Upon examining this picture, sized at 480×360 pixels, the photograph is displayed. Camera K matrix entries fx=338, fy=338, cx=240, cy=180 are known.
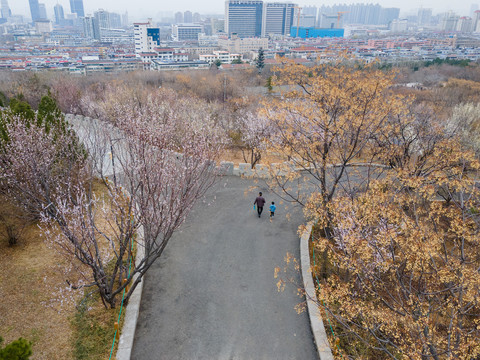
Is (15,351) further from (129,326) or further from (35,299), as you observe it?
(35,299)

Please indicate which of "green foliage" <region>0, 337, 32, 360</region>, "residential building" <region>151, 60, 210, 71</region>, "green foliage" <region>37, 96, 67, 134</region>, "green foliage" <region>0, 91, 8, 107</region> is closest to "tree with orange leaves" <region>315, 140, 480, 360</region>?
"green foliage" <region>0, 337, 32, 360</region>

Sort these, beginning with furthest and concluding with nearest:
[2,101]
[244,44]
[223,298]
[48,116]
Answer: [244,44]
[2,101]
[48,116]
[223,298]

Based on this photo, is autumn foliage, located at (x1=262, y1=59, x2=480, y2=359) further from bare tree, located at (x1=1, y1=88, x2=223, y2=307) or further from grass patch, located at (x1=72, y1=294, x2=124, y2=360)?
grass patch, located at (x1=72, y1=294, x2=124, y2=360)

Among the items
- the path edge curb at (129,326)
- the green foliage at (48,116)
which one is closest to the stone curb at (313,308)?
the path edge curb at (129,326)

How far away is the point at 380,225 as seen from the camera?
10.9 m

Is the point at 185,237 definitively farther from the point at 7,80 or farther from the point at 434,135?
the point at 7,80

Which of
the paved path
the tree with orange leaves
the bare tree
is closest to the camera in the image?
the tree with orange leaves

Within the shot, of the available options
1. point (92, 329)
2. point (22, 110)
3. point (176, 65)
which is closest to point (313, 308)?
point (92, 329)

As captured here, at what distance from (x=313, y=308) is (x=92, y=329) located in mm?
6608

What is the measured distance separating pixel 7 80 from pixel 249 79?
124 feet

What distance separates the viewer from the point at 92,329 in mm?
9719

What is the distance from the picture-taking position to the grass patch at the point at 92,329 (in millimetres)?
9070

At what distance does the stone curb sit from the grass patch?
18.5 ft

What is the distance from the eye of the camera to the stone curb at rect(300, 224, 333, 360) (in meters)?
9.24
